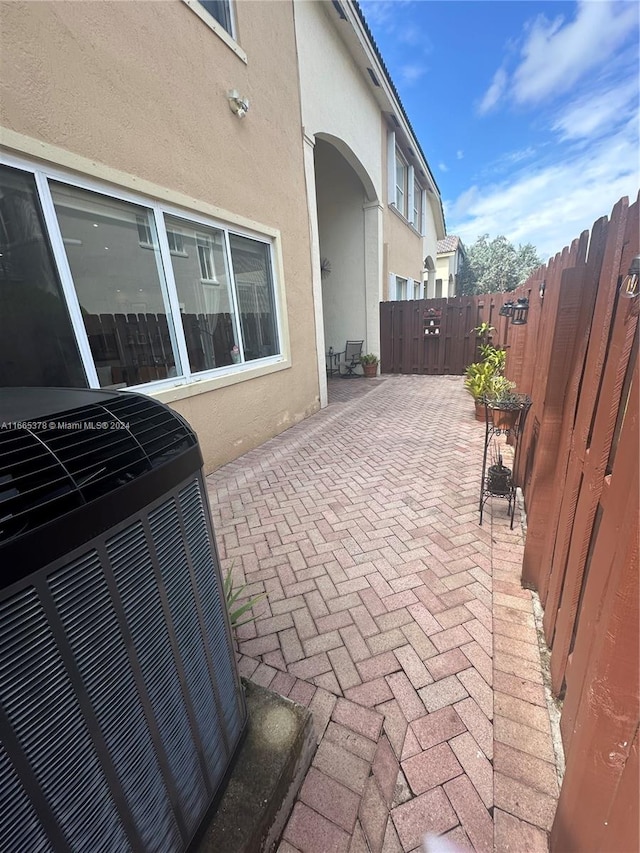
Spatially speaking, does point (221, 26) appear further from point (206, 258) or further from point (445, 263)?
point (445, 263)

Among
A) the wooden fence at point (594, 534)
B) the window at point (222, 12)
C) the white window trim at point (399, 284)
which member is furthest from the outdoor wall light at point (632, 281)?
the white window trim at point (399, 284)

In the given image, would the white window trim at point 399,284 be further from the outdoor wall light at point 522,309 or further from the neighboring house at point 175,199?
the outdoor wall light at point 522,309

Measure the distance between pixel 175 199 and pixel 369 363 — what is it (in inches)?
305

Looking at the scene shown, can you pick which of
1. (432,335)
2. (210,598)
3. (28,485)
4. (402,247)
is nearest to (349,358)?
(432,335)

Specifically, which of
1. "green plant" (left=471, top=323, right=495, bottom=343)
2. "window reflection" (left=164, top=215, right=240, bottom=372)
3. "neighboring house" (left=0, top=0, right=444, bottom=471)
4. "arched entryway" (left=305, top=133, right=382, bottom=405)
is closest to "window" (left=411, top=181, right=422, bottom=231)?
"arched entryway" (left=305, top=133, right=382, bottom=405)

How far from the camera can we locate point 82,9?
8.80 ft

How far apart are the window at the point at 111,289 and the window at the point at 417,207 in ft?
36.3

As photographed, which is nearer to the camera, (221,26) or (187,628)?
(187,628)

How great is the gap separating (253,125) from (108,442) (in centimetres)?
552

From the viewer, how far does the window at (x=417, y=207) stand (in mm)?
13195

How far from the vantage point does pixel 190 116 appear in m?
3.65

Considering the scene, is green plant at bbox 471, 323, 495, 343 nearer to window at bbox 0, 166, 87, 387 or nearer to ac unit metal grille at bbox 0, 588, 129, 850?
window at bbox 0, 166, 87, 387

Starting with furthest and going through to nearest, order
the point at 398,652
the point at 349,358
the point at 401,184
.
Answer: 1. the point at 401,184
2. the point at 349,358
3. the point at 398,652

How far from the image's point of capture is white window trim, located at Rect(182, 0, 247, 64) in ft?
11.7
